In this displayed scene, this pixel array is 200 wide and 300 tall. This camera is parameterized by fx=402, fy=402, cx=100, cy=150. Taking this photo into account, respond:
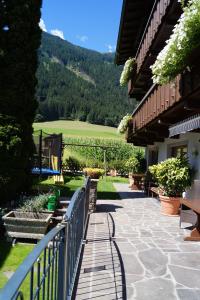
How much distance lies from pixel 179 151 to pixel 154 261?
931 cm

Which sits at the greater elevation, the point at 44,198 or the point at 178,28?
the point at 178,28

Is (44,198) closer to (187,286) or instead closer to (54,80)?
(187,286)

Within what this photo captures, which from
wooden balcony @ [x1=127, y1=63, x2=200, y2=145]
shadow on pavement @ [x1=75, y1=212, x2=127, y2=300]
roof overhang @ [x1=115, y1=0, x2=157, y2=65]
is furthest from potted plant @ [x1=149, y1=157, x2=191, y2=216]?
roof overhang @ [x1=115, y1=0, x2=157, y2=65]

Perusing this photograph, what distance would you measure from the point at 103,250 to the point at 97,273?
1.54 metres

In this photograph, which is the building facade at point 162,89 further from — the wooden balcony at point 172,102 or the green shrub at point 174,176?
the green shrub at point 174,176

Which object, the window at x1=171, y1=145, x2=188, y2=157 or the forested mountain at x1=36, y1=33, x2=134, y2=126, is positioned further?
the forested mountain at x1=36, y1=33, x2=134, y2=126

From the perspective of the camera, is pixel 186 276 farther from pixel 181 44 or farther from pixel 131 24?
pixel 131 24

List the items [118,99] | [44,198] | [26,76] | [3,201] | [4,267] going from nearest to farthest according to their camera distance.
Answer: [4,267] → [44,198] → [3,201] → [26,76] → [118,99]

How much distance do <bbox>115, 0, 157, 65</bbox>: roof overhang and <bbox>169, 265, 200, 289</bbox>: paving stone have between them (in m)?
13.3

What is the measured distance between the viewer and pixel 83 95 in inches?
4119

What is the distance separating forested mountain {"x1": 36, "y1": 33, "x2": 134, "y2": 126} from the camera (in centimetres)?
8825

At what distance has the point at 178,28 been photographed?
6652mm

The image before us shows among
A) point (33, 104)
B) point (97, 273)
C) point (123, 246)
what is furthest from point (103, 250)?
point (33, 104)

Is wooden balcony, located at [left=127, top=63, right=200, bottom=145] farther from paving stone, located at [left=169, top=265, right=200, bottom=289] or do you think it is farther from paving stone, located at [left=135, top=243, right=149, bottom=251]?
paving stone, located at [left=169, top=265, right=200, bottom=289]
